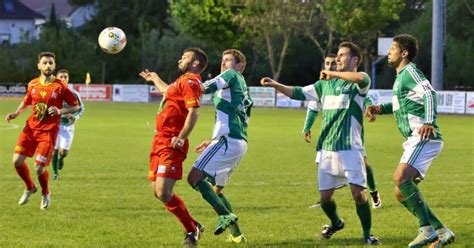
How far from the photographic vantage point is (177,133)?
8.56 meters

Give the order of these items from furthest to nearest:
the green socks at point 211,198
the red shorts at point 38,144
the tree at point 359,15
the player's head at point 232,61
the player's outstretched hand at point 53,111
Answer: the tree at point 359,15 → the red shorts at point 38,144 → the player's outstretched hand at point 53,111 → the player's head at point 232,61 → the green socks at point 211,198

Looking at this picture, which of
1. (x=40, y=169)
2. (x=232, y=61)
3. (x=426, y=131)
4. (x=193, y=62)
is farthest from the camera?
(x=40, y=169)

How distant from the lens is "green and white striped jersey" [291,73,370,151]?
8742 mm

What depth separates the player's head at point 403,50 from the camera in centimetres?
864

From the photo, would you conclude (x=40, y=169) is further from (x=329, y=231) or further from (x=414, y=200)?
(x=414, y=200)

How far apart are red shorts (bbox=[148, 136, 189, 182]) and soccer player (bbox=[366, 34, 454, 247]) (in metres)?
2.09

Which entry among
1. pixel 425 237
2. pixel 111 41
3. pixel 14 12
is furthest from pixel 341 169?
pixel 14 12

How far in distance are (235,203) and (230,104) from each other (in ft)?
10.3

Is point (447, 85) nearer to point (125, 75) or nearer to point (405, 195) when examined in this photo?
point (125, 75)

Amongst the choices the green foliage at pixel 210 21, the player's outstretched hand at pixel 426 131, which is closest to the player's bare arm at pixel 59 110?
the player's outstretched hand at pixel 426 131

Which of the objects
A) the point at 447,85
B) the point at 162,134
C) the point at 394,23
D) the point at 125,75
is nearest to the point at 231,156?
the point at 162,134

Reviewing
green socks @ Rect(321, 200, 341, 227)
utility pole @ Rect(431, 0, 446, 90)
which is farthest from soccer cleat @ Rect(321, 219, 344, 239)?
utility pole @ Rect(431, 0, 446, 90)

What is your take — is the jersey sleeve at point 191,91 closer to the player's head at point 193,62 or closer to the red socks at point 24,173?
the player's head at point 193,62

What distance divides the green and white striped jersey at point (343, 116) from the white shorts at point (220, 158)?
0.92 m
